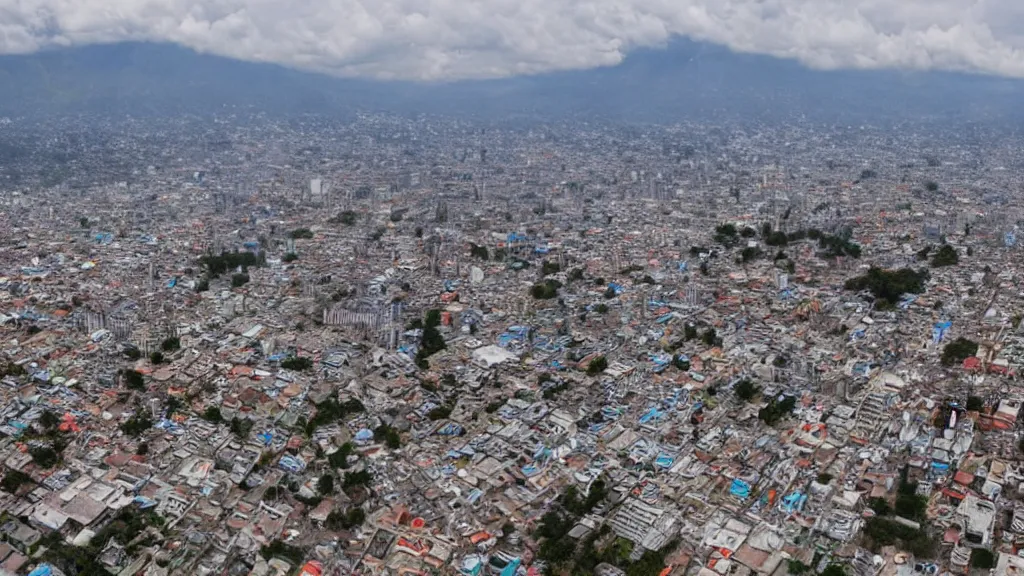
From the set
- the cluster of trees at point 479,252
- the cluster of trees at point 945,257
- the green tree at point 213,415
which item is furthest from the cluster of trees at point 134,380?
the cluster of trees at point 945,257

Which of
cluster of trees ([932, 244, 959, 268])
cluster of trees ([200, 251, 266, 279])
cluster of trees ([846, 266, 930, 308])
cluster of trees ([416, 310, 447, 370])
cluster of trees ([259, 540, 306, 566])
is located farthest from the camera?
cluster of trees ([932, 244, 959, 268])

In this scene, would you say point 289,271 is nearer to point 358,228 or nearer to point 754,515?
point 358,228

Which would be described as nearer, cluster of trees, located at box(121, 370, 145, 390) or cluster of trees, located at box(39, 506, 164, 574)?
cluster of trees, located at box(39, 506, 164, 574)

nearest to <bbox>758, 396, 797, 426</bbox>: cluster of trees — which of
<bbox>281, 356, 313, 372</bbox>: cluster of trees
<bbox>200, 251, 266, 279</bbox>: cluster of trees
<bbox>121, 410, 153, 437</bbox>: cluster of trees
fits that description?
<bbox>281, 356, 313, 372</bbox>: cluster of trees

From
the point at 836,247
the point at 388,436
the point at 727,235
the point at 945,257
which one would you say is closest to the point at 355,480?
the point at 388,436

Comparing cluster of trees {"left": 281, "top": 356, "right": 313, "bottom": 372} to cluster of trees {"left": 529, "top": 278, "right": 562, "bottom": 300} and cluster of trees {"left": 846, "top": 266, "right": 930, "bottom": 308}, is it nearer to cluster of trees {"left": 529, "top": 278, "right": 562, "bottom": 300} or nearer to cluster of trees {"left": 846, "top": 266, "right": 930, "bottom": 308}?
cluster of trees {"left": 529, "top": 278, "right": 562, "bottom": 300}

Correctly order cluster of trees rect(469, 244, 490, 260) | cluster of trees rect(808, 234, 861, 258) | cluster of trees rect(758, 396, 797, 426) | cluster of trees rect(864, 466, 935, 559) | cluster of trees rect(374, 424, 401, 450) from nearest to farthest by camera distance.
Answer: cluster of trees rect(864, 466, 935, 559)
cluster of trees rect(374, 424, 401, 450)
cluster of trees rect(758, 396, 797, 426)
cluster of trees rect(808, 234, 861, 258)
cluster of trees rect(469, 244, 490, 260)

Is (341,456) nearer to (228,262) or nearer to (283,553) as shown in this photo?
(283,553)

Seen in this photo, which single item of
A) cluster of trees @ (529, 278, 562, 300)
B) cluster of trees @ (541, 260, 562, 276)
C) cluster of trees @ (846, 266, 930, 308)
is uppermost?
cluster of trees @ (846, 266, 930, 308)

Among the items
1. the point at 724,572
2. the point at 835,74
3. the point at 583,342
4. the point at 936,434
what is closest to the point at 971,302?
the point at 936,434
